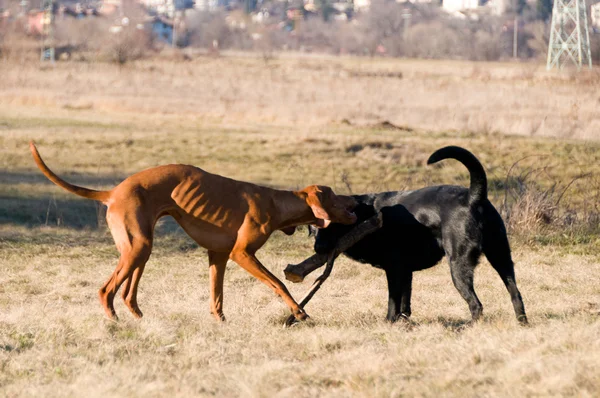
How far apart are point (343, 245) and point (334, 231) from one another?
0.17m

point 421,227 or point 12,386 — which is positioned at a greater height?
point 421,227

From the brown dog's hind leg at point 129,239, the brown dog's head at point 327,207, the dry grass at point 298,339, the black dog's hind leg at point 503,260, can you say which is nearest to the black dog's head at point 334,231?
the brown dog's head at point 327,207

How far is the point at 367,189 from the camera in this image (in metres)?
16.7

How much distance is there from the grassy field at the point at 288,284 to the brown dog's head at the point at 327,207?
2.54 feet

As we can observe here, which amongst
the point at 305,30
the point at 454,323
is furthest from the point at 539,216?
the point at 305,30

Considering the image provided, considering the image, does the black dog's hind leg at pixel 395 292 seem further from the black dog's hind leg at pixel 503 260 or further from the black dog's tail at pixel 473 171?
the black dog's tail at pixel 473 171

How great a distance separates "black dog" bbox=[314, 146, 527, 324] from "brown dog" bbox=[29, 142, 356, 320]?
31 centimetres

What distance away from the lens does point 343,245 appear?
24.6 feet

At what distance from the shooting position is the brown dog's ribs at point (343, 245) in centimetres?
738

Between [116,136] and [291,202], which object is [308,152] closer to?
[116,136]

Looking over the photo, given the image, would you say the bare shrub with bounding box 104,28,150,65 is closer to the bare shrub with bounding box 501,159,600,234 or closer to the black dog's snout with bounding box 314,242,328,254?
the bare shrub with bounding box 501,159,600,234

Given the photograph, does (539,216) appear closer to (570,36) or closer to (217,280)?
(217,280)

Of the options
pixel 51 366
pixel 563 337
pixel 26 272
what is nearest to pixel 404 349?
pixel 563 337

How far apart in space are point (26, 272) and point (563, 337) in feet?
19.8
